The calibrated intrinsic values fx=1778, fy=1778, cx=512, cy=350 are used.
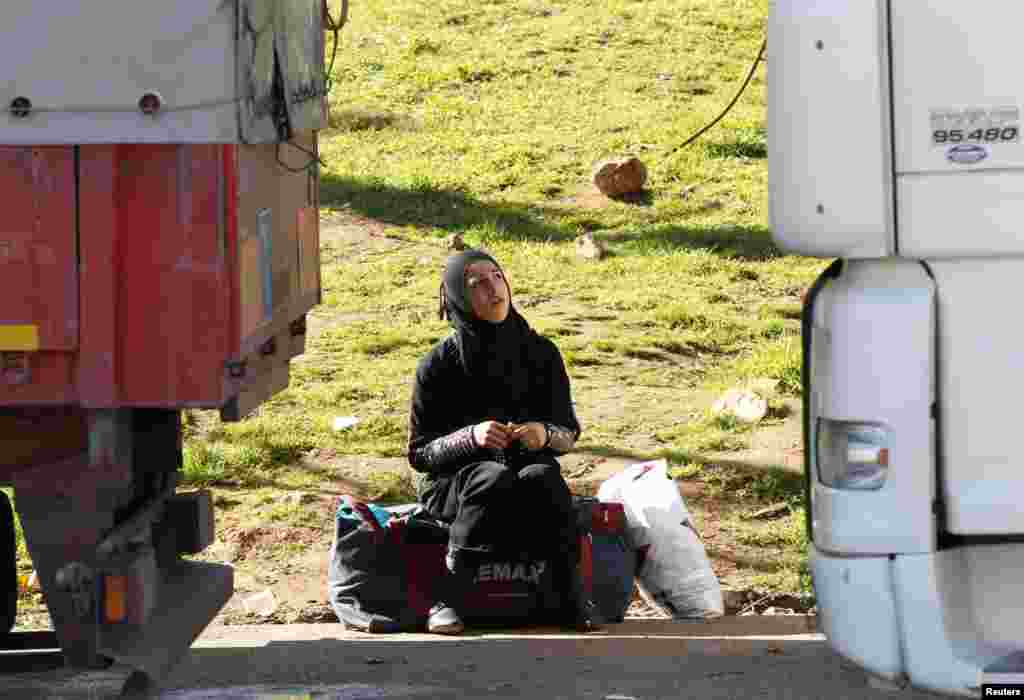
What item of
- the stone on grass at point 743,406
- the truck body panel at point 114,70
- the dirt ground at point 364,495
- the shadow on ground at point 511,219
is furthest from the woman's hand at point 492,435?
the shadow on ground at point 511,219

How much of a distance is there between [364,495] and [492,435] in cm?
214

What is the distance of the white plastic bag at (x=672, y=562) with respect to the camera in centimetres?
675

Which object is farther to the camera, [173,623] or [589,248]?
[589,248]

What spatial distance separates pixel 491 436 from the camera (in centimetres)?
626

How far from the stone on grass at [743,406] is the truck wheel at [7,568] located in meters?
4.24

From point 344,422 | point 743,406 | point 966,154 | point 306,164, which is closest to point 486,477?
point 306,164

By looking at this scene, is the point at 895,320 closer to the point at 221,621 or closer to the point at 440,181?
the point at 221,621

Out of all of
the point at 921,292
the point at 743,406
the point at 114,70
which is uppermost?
the point at 114,70

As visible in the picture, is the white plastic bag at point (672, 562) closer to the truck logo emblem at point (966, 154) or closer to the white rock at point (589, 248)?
the truck logo emblem at point (966, 154)

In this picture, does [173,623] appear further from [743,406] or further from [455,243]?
[455,243]

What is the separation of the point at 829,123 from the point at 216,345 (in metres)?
1.72

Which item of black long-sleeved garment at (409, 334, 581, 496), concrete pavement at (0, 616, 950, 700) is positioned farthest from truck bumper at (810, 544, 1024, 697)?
black long-sleeved garment at (409, 334, 581, 496)

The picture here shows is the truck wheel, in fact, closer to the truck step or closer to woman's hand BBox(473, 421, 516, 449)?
the truck step

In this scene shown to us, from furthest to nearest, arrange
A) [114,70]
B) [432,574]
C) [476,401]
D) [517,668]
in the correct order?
1. [476,401]
2. [432,574]
3. [517,668]
4. [114,70]
